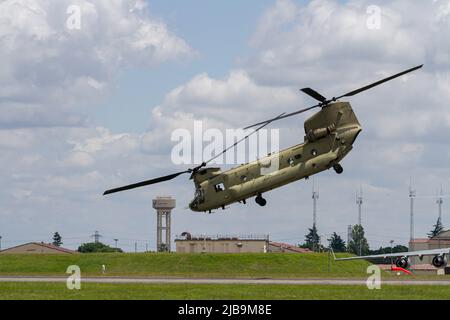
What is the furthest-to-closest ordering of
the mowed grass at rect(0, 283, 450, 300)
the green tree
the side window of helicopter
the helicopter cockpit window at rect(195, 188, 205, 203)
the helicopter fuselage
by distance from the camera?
the green tree, the helicopter cockpit window at rect(195, 188, 205, 203), the side window of helicopter, the helicopter fuselage, the mowed grass at rect(0, 283, 450, 300)

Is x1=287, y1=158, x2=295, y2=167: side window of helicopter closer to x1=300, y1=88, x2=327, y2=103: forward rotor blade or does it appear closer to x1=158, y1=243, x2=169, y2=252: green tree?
x1=300, y1=88, x2=327, y2=103: forward rotor blade

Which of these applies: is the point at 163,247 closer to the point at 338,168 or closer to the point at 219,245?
the point at 219,245

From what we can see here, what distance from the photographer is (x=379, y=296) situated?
5378 centimetres

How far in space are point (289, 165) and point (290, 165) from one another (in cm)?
8

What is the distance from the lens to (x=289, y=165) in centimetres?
7538

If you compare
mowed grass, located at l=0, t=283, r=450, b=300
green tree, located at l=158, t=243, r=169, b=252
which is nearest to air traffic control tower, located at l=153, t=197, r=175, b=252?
green tree, located at l=158, t=243, r=169, b=252

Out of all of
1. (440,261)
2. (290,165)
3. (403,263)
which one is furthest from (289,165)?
(440,261)

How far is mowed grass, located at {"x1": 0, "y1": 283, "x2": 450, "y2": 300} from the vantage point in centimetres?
5238

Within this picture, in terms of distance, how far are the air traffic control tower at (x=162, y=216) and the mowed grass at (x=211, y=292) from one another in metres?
120

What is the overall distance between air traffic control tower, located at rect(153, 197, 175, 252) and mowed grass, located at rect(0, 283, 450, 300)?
392 feet

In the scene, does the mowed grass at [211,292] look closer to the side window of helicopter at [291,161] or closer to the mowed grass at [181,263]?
the side window of helicopter at [291,161]

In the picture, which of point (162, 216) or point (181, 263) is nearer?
point (181, 263)
